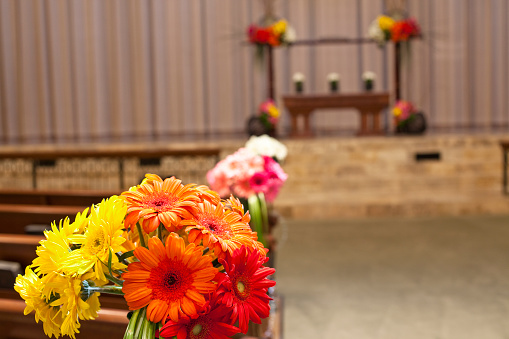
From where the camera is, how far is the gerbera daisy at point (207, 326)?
71cm

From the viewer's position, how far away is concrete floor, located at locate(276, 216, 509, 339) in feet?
10.0

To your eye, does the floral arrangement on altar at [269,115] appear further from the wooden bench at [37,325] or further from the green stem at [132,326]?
the green stem at [132,326]

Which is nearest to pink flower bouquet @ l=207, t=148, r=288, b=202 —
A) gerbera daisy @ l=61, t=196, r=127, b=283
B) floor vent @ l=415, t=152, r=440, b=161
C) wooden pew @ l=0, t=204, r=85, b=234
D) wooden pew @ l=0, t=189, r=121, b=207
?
wooden pew @ l=0, t=204, r=85, b=234

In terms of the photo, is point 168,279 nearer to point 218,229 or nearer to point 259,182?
point 218,229

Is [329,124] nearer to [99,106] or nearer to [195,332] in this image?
[99,106]

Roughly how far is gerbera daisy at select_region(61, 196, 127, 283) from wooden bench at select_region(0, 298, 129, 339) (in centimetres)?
84

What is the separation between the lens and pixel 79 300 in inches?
29.1

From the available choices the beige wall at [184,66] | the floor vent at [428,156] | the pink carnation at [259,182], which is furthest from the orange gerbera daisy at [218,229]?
the beige wall at [184,66]

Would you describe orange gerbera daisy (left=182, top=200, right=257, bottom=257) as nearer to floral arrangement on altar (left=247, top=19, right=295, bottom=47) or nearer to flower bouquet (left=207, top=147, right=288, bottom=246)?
flower bouquet (left=207, top=147, right=288, bottom=246)

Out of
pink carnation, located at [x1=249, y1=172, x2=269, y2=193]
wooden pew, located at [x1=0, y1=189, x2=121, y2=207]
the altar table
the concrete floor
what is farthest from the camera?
the altar table

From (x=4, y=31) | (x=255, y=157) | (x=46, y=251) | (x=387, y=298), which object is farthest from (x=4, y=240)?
(x=4, y=31)

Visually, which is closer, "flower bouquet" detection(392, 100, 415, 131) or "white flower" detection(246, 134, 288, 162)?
"white flower" detection(246, 134, 288, 162)

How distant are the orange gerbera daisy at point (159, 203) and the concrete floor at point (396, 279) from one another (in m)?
2.33

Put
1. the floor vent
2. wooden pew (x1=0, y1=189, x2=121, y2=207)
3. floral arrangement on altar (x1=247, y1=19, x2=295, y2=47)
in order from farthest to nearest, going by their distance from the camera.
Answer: floral arrangement on altar (x1=247, y1=19, x2=295, y2=47) → the floor vent → wooden pew (x1=0, y1=189, x2=121, y2=207)
